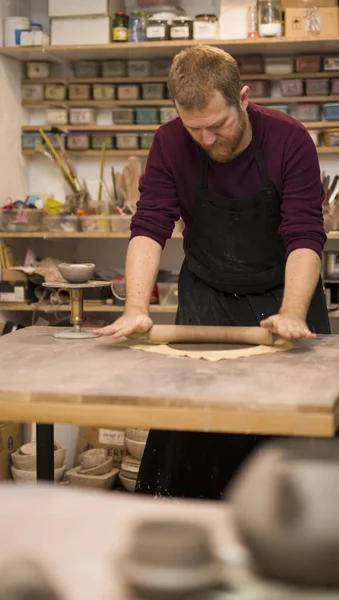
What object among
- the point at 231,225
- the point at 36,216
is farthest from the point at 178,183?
the point at 36,216

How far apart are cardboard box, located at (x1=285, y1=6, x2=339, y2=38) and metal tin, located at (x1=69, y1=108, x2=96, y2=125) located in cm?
118

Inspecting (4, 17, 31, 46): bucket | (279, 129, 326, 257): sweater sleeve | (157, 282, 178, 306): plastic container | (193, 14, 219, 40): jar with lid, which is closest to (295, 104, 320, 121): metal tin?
(193, 14, 219, 40): jar with lid

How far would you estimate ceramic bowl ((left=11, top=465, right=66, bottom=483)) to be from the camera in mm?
4035

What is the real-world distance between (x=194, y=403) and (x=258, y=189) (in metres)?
1.22

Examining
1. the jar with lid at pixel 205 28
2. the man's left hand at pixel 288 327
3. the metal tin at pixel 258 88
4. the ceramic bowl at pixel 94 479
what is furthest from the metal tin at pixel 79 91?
the man's left hand at pixel 288 327

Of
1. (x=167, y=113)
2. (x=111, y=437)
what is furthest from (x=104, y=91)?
(x=111, y=437)

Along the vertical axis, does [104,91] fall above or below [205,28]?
below

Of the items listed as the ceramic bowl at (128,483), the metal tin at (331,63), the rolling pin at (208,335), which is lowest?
the ceramic bowl at (128,483)

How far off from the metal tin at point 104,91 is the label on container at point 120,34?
0.95 ft

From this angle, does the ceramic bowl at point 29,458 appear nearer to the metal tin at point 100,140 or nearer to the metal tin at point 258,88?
the metal tin at point 100,140

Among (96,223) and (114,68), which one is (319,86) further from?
(96,223)

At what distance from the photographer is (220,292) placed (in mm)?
2867

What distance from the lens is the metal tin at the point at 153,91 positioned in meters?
4.62

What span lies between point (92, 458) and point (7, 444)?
17.3 inches
